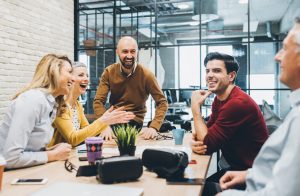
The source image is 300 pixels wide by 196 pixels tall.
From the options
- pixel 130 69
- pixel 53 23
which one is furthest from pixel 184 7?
pixel 130 69

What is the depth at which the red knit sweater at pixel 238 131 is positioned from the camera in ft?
6.05

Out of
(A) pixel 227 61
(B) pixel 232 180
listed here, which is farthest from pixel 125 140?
(A) pixel 227 61

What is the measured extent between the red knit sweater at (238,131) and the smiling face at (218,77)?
173 mm

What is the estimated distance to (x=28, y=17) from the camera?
4.94 metres

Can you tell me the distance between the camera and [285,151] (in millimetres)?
879

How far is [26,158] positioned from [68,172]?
237 millimetres

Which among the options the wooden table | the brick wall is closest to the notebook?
the wooden table

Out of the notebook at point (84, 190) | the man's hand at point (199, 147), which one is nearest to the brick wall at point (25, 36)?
the man's hand at point (199, 147)

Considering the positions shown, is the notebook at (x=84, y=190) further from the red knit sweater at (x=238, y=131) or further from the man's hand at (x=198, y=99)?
the man's hand at (x=198, y=99)

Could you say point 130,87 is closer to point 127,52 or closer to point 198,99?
point 127,52

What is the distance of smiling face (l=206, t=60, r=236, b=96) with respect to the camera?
2182mm

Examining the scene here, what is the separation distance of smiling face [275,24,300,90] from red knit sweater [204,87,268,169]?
2.72ft

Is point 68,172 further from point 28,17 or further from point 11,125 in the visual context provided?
point 28,17

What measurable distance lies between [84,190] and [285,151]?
2.17 feet
